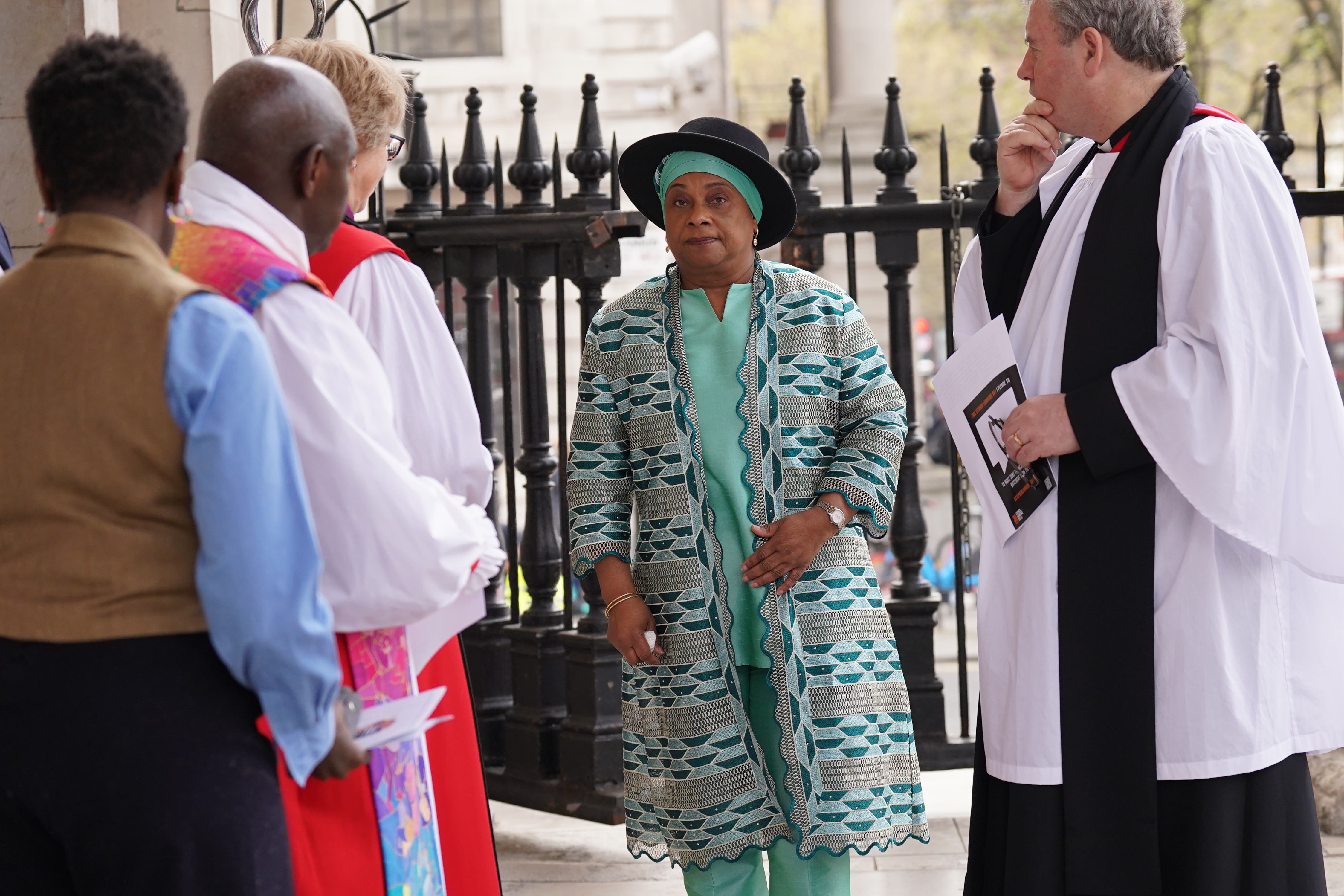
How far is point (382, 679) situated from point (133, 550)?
0.54 metres

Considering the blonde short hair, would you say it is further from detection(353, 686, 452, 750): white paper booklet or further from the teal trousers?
the teal trousers

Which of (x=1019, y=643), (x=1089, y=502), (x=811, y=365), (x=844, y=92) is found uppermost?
(x=844, y=92)

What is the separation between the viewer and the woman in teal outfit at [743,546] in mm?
3100

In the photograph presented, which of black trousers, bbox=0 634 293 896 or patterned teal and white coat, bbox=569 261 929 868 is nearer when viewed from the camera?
black trousers, bbox=0 634 293 896

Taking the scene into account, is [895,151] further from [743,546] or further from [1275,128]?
[743,546]

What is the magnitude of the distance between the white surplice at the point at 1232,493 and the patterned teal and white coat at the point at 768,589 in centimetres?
42

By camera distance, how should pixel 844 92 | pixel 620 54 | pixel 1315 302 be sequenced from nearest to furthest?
pixel 1315 302 → pixel 844 92 → pixel 620 54

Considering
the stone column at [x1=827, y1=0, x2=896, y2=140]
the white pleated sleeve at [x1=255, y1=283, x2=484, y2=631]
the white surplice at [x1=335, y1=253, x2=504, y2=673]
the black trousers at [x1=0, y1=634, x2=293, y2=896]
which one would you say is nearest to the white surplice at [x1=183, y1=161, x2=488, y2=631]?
the white pleated sleeve at [x1=255, y1=283, x2=484, y2=631]

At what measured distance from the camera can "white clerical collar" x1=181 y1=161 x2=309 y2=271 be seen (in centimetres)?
201

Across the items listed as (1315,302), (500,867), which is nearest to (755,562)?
(1315,302)

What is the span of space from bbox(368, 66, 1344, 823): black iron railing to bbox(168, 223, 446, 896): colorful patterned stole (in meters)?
2.27

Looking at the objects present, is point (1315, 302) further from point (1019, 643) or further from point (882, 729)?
point (882, 729)

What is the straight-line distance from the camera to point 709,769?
3.10m

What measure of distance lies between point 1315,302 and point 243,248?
6.23 feet
